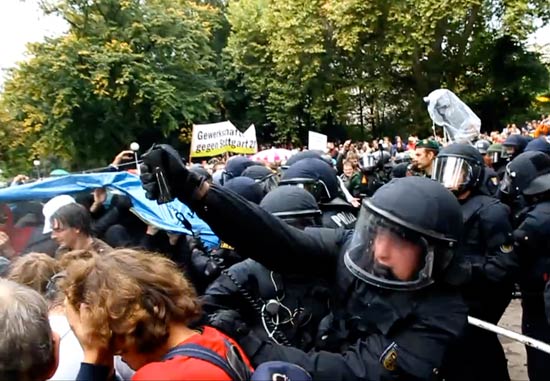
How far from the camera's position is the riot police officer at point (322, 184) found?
386 cm

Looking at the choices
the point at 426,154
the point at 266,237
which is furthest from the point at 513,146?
the point at 266,237

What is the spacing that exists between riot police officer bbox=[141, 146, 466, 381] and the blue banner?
242cm

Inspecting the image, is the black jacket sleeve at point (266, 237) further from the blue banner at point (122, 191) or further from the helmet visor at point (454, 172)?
the blue banner at point (122, 191)

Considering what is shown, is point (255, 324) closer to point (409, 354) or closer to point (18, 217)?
point (409, 354)

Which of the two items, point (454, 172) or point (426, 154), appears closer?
point (454, 172)

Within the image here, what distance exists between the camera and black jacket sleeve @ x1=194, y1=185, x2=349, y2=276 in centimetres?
206

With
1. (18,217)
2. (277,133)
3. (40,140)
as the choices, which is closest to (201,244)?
(18,217)

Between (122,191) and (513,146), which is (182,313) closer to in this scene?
(122,191)

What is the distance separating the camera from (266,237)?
85.6 inches

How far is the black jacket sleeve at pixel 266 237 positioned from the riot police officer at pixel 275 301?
4.1 inches

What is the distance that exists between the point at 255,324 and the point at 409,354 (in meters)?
0.65

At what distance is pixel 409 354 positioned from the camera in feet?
6.59

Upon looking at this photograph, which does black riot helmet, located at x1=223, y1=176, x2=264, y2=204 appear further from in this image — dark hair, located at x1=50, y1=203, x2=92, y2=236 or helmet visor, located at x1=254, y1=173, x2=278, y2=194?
dark hair, located at x1=50, y1=203, x2=92, y2=236

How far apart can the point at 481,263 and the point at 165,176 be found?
2517 millimetres
